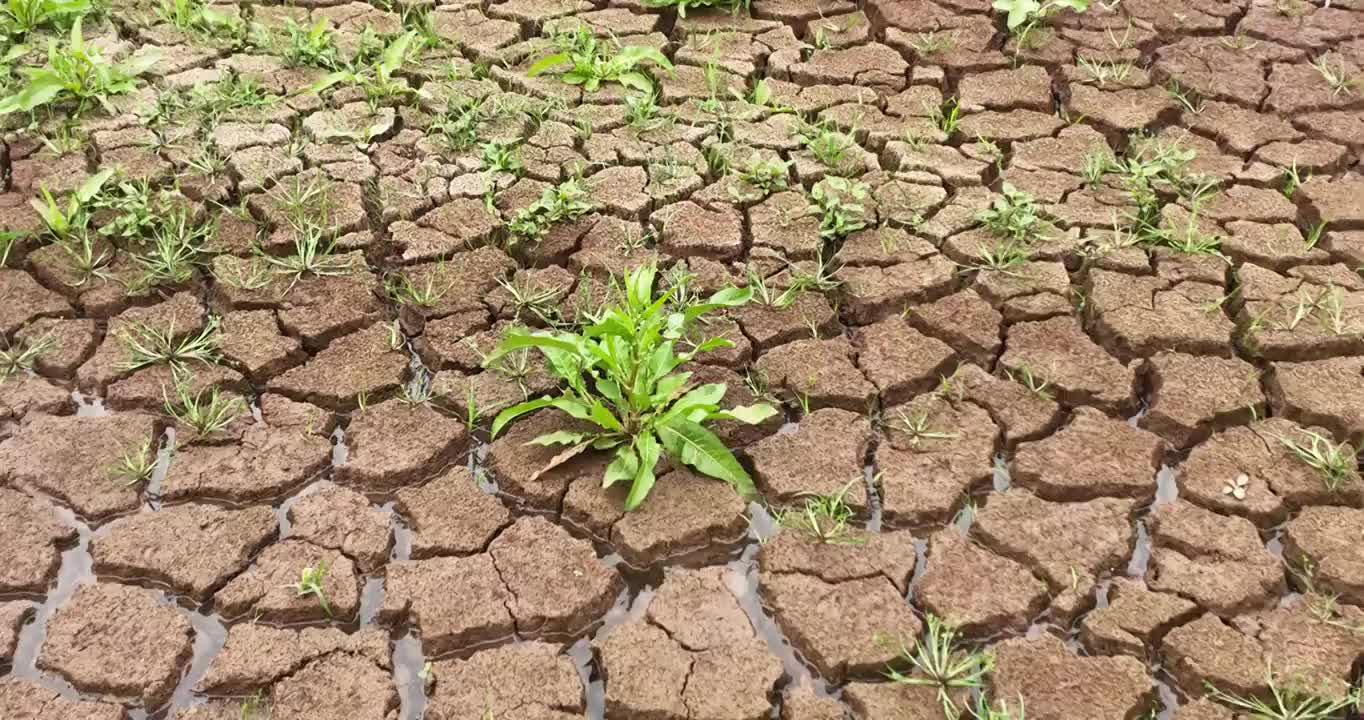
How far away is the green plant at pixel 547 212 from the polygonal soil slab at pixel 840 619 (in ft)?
4.84

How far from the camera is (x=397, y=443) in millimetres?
2973

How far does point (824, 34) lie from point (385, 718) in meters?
3.25

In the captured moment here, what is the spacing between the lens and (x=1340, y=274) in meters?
3.44

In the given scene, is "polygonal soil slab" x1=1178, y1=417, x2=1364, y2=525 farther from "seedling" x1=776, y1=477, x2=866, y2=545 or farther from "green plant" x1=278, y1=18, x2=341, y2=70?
"green plant" x1=278, y1=18, x2=341, y2=70

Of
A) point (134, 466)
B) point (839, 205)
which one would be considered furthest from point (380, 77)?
point (134, 466)

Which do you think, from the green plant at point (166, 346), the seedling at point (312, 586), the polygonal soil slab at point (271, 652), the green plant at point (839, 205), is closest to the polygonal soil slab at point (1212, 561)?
the green plant at point (839, 205)

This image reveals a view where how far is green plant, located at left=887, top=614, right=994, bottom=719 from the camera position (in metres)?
2.41

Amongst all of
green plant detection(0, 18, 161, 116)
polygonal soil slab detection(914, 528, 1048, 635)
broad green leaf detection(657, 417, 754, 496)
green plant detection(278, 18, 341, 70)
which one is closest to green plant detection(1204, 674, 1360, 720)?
polygonal soil slab detection(914, 528, 1048, 635)

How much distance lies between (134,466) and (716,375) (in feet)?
4.97

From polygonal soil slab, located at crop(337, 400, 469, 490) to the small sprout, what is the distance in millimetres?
1927

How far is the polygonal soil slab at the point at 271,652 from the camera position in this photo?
2.44m

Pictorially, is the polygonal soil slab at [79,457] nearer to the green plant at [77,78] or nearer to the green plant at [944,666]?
the green plant at [77,78]

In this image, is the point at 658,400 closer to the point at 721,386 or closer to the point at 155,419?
the point at 721,386

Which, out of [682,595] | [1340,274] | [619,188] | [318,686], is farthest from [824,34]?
[318,686]
